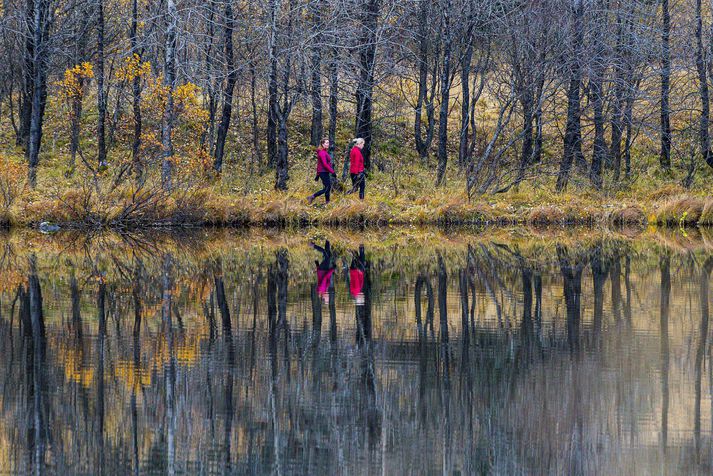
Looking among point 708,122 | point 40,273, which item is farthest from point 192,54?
point 40,273

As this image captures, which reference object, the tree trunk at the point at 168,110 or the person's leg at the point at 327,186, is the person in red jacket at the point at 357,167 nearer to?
the person's leg at the point at 327,186

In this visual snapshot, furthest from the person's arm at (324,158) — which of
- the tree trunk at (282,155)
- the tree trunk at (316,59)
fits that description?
the tree trunk at (282,155)

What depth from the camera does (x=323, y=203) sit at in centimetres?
2908

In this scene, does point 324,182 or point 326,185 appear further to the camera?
point 326,185

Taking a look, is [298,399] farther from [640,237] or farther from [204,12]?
[204,12]

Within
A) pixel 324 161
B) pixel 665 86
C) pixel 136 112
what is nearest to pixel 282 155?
pixel 324 161

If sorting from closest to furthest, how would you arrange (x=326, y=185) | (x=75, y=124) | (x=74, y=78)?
(x=326, y=185)
(x=74, y=78)
(x=75, y=124)

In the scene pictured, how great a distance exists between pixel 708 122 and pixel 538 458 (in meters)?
31.2

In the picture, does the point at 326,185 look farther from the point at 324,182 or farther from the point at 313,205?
the point at 313,205

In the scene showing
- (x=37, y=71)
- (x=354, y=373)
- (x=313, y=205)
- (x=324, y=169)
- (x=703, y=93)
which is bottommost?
(x=354, y=373)

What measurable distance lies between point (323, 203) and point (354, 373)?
2024 cm

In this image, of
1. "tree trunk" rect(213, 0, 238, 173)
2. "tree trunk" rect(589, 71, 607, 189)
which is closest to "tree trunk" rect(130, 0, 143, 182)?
"tree trunk" rect(213, 0, 238, 173)

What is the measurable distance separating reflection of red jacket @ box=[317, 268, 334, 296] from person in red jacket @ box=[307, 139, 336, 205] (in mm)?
9578

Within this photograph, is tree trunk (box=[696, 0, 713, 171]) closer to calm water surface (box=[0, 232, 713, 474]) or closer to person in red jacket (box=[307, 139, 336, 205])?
person in red jacket (box=[307, 139, 336, 205])
